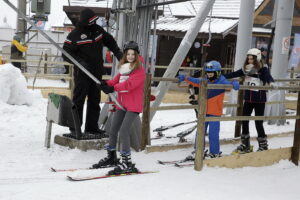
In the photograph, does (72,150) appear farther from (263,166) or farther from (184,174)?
(263,166)

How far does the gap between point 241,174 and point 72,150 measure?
2.35 meters

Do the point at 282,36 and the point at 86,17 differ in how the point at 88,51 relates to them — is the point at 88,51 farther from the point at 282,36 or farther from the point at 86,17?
the point at 282,36

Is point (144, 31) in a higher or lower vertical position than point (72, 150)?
higher

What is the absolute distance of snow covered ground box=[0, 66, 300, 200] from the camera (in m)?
3.95

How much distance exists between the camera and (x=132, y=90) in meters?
4.76

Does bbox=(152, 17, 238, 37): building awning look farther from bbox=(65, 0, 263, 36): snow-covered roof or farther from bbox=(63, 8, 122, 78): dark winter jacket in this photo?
bbox=(63, 8, 122, 78): dark winter jacket

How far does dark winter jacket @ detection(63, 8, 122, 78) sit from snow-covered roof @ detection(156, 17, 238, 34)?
10919 mm

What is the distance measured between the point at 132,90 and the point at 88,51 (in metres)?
1.33

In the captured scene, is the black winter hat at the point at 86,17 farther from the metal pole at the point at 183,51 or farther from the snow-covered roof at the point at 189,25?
the snow-covered roof at the point at 189,25

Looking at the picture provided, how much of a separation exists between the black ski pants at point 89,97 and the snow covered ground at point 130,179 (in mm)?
486

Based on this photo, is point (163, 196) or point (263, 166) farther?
point (263, 166)

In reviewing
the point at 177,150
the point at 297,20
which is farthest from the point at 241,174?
the point at 297,20

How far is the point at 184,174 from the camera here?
4.85 meters

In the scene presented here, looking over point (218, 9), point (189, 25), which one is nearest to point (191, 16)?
point (218, 9)
